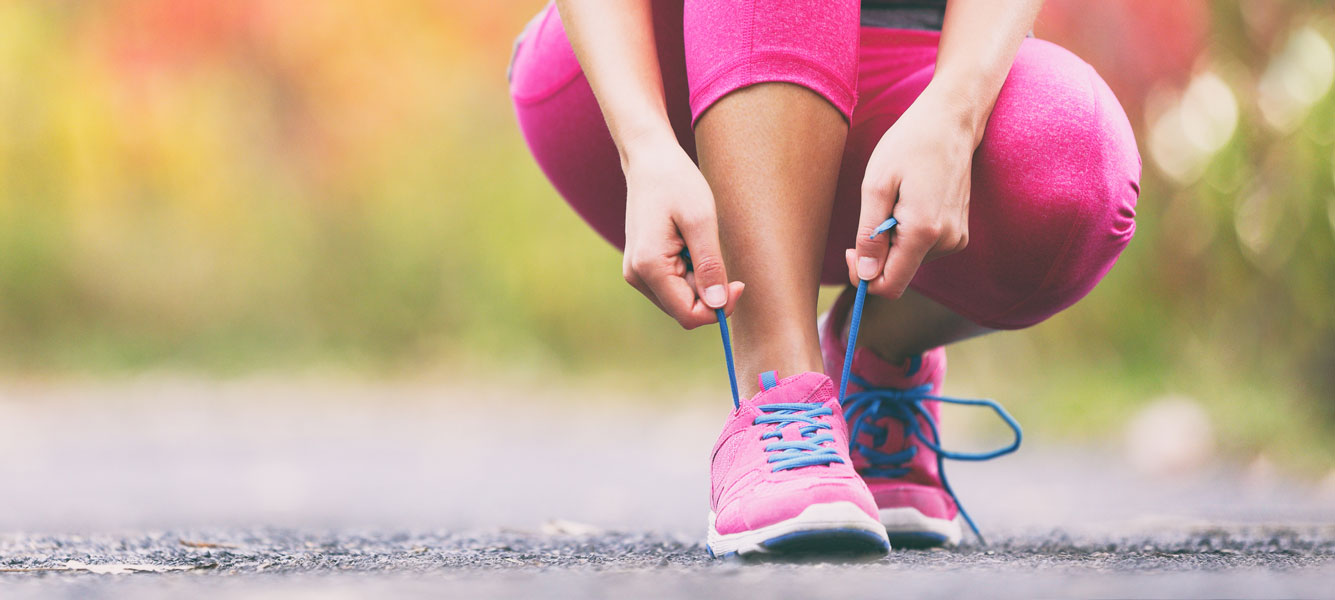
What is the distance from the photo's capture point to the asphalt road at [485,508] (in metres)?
0.74

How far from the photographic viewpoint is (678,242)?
847 millimetres

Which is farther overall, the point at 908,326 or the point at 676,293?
the point at 908,326

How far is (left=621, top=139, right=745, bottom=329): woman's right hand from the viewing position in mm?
835

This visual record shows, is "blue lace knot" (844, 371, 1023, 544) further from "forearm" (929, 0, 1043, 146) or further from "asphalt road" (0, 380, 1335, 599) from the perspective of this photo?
"forearm" (929, 0, 1043, 146)

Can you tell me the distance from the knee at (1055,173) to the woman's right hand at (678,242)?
25cm

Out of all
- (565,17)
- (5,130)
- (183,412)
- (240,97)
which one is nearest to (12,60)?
(5,130)

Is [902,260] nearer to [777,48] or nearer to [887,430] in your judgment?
[777,48]

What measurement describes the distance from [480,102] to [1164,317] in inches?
128

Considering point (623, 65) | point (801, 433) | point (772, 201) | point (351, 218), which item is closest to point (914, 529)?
point (801, 433)

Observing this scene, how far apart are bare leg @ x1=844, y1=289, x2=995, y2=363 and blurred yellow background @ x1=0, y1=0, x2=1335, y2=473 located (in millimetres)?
1860

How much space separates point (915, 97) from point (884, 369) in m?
0.26

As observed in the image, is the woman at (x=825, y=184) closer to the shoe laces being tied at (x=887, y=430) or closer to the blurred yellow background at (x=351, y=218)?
the shoe laces being tied at (x=887, y=430)

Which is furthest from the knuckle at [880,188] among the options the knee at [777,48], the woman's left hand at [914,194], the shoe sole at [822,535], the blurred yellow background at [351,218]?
the blurred yellow background at [351,218]

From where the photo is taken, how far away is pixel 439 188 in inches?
201
